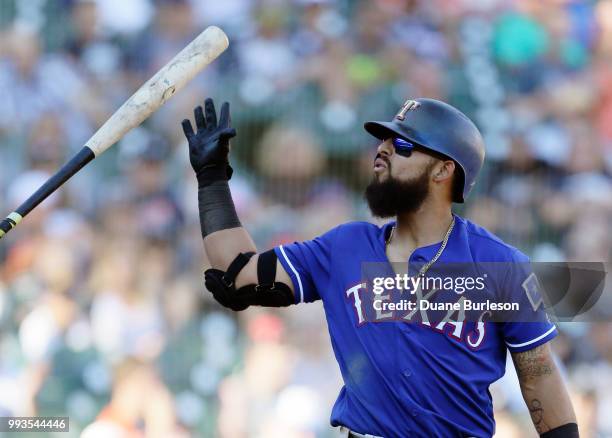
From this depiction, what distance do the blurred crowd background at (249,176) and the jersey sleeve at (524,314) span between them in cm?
334

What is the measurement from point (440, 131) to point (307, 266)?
80 centimetres

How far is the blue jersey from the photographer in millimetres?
4031

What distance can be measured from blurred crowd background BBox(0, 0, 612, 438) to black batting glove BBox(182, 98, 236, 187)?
3232 mm

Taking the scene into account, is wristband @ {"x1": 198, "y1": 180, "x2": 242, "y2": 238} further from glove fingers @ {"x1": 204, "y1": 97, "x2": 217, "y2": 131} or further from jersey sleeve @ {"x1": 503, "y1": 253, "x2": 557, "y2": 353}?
jersey sleeve @ {"x1": 503, "y1": 253, "x2": 557, "y2": 353}

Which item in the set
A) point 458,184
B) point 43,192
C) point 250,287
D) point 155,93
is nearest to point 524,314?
point 458,184

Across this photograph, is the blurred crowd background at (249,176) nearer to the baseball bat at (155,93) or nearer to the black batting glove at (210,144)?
the black batting glove at (210,144)

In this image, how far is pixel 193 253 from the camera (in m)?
7.80

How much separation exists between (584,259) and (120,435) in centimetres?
361

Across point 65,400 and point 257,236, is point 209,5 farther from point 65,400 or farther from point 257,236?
point 65,400

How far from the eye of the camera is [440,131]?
434 cm

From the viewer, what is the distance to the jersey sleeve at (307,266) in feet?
14.3

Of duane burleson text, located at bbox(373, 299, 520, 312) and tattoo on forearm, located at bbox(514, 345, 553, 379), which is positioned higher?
duane burleson text, located at bbox(373, 299, 520, 312)

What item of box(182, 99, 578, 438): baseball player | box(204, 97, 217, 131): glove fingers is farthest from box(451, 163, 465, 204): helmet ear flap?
box(204, 97, 217, 131): glove fingers

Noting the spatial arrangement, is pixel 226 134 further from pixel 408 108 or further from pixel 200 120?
pixel 408 108
